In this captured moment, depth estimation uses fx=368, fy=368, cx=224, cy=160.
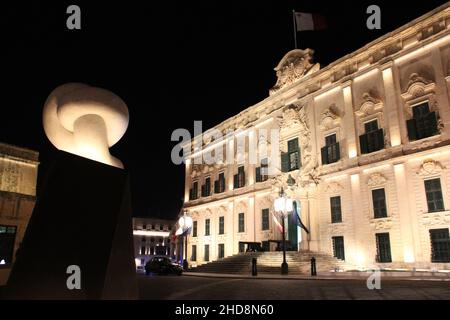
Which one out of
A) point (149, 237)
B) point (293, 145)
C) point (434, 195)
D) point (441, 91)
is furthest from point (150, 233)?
point (441, 91)

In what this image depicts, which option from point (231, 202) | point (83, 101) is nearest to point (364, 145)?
point (231, 202)

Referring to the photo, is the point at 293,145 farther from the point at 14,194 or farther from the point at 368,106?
the point at 14,194

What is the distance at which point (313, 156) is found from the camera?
24875mm

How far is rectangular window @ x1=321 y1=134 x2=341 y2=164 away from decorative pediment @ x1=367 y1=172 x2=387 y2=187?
9.10ft

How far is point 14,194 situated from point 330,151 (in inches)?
954

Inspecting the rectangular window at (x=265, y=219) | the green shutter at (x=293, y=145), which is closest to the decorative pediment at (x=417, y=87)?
the green shutter at (x=293, y=145)

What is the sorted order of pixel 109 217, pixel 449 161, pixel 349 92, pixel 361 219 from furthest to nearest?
pixel 349 92 < pixel 361 219 < pixel 449 161 < pixel 109 217

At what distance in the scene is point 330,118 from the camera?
24188 millimetres

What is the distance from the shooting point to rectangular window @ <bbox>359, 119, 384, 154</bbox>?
2111cm

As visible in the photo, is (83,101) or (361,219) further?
(361,219)

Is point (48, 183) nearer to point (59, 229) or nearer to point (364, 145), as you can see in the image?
point (59, 229)

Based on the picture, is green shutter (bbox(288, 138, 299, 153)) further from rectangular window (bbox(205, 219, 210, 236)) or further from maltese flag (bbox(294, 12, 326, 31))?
rectangular window (bbox(205, 219, 210, 236))

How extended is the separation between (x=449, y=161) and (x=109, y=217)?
1706cm

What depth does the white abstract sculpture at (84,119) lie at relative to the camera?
801 cm
